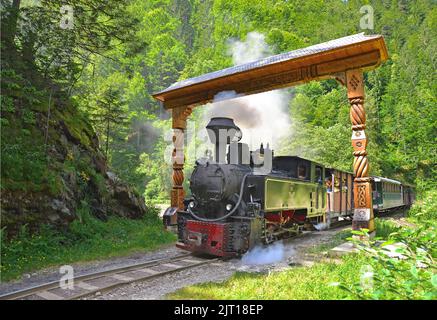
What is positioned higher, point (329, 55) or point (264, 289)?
point (329, 55)

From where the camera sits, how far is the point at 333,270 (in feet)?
19.4

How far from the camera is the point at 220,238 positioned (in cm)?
759

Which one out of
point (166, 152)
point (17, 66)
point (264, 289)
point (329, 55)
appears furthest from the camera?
point (166, 152)

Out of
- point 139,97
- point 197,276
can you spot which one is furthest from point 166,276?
point 139,97

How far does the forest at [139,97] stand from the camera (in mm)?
8750

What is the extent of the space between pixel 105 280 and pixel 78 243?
297cm

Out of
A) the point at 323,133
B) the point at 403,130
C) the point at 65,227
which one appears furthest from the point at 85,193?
the point at 403,130

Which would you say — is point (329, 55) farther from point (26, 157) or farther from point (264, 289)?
point (26, 157)

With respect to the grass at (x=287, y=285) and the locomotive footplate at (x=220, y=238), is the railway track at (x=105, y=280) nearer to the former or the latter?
the locomotive footplate at (x=220, y=238)

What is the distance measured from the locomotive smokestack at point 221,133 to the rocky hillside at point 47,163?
4161 mm

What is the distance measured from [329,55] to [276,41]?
2522 centimetres

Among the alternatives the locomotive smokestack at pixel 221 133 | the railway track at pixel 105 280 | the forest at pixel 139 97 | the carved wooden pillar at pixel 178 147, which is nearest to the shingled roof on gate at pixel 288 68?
the carved wooden pillar at pixel 178 147

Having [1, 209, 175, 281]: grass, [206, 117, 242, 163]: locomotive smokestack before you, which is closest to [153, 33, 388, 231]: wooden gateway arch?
[206, 117, 242, 163]: locomotive smokestack

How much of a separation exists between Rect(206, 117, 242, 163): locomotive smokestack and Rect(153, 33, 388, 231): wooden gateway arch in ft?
4.49
